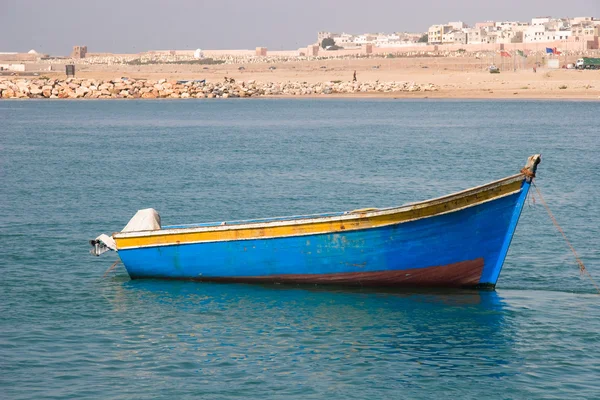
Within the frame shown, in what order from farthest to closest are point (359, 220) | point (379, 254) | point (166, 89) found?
point (166, 89)
point (379, 254)
point (359, 220)

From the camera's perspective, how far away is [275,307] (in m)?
16.4

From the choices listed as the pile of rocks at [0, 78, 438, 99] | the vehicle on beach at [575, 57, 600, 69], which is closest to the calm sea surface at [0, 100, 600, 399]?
the pile of rocks at [0, 78, 438, 99]

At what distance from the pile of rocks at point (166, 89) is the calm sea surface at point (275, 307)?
202 feet

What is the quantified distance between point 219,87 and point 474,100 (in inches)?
1201

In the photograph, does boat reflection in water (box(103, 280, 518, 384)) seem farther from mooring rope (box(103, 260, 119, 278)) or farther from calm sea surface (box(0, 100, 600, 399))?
mooring rope (box(103, 260, 119, 278))

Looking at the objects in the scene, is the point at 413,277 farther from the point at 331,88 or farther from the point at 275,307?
the point at 331,88

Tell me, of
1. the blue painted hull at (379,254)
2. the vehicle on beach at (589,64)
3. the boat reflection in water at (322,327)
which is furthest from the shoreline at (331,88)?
the boat reflection in water at (322,327)

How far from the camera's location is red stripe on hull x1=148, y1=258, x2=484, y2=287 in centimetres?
1684

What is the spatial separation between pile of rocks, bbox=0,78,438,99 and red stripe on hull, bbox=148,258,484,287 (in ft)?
279

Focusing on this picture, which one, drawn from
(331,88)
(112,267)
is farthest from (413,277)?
(331,88)

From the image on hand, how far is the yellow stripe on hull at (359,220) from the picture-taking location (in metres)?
16.0

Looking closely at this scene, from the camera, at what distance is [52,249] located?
2158 centimetres

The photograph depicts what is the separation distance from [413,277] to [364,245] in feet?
3.96

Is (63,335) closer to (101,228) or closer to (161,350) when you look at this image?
(161,350)
